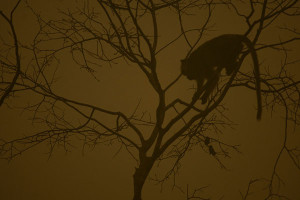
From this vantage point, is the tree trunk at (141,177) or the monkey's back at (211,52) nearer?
the tree trunk at (141,177)

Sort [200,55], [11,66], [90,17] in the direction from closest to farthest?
[11,66], [90,17], [200,55]

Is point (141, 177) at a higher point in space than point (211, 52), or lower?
lower

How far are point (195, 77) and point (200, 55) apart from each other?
425 mm

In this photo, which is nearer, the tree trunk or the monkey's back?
the tree trunk

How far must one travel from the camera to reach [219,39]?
11.5ft

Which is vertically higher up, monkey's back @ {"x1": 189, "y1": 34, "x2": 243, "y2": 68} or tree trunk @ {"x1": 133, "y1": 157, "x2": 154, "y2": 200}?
monkey's back @ {"x1": 189, "y1": 34, "x2": 243, "y2": 68}

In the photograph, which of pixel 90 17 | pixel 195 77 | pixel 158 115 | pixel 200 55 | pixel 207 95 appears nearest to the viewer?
pixel 158 115

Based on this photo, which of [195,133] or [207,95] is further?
[207,95]

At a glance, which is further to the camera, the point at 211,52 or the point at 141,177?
the point at 211,52

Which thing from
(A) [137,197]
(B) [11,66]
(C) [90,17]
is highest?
(C) [90,17]

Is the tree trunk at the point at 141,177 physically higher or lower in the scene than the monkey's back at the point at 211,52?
lower

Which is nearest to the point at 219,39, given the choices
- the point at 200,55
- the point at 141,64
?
the point at 200,55

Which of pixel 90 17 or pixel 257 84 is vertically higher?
pixel 90 17

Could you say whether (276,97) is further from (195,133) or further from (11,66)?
(11,66)
